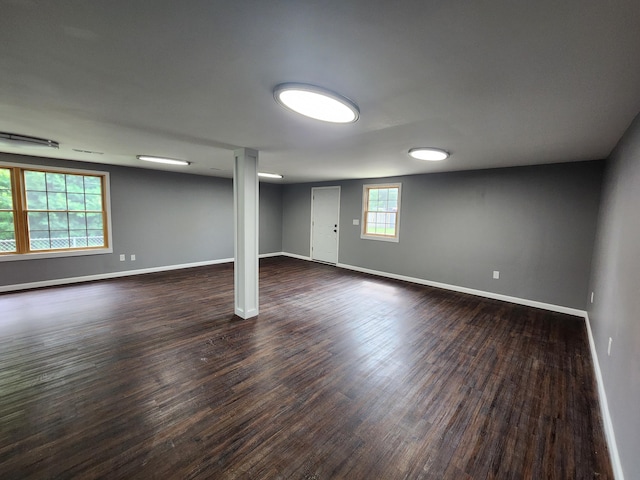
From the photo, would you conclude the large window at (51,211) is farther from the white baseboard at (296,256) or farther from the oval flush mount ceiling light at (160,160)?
the white baseboard at (296,256)

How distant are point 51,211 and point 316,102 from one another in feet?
17.7

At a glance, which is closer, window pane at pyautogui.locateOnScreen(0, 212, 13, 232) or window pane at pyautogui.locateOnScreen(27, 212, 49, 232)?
window pane at pyautogui.locateOnScreen(0, 212, 13, 232)

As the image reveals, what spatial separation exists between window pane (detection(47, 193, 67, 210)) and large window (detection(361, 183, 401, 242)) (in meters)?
5.73

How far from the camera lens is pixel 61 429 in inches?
68.7

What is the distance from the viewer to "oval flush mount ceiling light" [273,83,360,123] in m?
1.62

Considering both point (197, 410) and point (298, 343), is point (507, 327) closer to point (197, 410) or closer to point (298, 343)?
point (298, 343)

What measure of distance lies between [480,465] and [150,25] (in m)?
2.79

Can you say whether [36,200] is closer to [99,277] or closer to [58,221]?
[58,221]

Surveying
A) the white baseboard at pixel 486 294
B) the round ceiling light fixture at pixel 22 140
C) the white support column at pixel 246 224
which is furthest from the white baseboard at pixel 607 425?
the round ceiling light fixture at pixel 22 140

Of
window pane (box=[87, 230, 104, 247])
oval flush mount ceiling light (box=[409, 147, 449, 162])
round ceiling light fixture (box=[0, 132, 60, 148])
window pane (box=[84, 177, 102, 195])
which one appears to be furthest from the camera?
window pane (box=[87, 230, 104, 247])

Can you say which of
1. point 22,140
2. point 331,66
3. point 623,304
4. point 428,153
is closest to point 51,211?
point 22,140

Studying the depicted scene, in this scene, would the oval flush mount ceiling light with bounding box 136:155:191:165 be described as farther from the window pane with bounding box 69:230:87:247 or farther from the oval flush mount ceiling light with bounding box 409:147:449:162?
the oval flush mount ceiling light with bounding box 409:147:449:162

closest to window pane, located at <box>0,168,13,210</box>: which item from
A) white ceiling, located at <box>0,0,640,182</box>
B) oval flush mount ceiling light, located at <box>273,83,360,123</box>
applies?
white ceiling, located at <box>0,0,640,182</box>

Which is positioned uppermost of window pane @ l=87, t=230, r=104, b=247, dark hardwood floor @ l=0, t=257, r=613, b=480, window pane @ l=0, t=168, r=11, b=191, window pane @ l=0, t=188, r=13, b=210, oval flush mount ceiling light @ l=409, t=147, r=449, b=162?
oval flush mount ceiling light @ l=409, t=147, r=449, b=162
